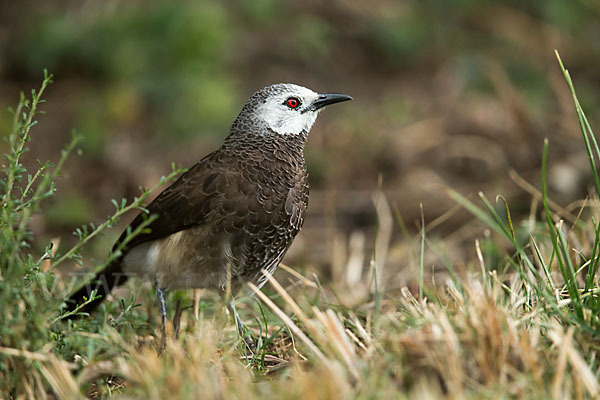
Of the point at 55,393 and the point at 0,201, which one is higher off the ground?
the point at 0,201

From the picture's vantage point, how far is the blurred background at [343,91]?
6.33m

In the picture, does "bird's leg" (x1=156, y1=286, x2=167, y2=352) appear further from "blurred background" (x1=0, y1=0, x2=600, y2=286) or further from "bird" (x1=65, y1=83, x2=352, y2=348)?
"blurred background" (x1=0, y1=0, x2=600, y2=286)

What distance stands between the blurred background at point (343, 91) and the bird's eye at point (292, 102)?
1.60m

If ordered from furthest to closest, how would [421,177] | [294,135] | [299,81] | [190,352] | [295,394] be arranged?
[299,81] < [421,177] < [294,135] < [190,352] < [295,394]

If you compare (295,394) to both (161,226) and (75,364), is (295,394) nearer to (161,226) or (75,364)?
(75,364)

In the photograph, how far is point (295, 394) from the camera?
7.25 ft

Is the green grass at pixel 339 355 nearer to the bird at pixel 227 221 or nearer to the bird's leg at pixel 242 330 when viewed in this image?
the bird's leg at pixel 242 330

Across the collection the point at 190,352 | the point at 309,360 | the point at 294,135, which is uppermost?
the point at 294,135

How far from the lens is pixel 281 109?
4074 millimetres

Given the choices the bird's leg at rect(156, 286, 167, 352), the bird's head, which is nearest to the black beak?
the bird's head

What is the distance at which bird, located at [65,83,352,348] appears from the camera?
358 centimetres

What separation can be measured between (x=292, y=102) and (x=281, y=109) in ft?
0.24

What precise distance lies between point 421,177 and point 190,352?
461 centimetres

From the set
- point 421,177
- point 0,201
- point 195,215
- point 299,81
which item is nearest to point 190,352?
point 0,201
